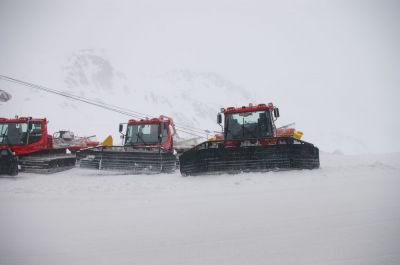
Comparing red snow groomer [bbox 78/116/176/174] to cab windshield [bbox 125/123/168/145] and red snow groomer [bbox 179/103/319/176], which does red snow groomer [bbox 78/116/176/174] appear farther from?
red snow groomer [bbox 179/103/319/176]

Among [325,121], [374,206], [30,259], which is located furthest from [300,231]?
[325,121]

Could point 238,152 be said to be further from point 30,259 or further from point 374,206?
point 30,259

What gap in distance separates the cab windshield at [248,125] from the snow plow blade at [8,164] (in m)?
6.85

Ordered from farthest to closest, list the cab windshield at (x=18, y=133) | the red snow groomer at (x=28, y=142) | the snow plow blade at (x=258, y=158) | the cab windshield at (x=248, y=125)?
1. the cab windshield at (x=18, y=133)
2. the red snow groomer at (x=28, y=142)
3. the cab windshield at (x=248, y=125)
4. the snow plow blade at (x=258, y=158)

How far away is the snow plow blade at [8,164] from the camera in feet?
27.7

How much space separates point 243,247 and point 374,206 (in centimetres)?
164

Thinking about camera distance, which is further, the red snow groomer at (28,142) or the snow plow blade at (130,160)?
→ the red snow groomer at (28,142)

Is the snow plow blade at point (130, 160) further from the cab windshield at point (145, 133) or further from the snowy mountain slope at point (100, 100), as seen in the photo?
the snowy mountain slope at point (100, 100)

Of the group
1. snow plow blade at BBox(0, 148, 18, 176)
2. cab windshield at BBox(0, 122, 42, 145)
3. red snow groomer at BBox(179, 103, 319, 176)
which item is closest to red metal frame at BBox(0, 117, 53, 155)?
cab windshield at BBox(0, 122, 42, 145)

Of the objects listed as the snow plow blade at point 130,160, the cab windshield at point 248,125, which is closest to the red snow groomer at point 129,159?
the snow plow blade at point 130,160

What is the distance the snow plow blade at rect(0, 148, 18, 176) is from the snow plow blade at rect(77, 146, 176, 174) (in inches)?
75.2

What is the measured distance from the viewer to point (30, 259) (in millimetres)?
1863

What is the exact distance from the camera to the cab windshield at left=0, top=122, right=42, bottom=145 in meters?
10.3

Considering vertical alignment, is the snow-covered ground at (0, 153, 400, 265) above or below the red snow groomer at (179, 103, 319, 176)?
below
